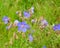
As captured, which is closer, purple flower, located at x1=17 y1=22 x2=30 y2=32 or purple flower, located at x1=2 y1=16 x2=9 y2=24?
purple flower, located at x1=17 y1=22 x2=30 y2=32

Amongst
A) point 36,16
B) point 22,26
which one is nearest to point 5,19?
point 22,26

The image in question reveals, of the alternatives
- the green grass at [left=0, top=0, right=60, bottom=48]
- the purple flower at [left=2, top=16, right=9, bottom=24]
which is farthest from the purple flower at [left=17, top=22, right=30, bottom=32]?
the purple flower at [left=2, top=16, right=9, bottom=24]

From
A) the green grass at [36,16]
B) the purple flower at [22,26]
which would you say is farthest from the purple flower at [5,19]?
the purple flower at [22,26]

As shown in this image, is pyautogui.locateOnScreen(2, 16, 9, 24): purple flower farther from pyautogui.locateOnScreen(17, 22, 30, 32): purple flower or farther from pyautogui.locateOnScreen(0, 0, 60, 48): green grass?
pyautogui.locateOnScreen(17, 22, 30, 32): purple flower

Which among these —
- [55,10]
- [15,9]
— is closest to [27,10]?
[15,9]

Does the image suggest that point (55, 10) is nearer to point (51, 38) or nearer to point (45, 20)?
point (45, 20)

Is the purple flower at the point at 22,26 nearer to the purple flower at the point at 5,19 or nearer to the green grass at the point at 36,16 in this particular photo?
the green grass at the point at 36,16

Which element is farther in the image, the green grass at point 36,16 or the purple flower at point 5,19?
the purple flower at point 5,19

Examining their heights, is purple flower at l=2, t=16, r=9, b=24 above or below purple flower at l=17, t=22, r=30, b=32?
above
